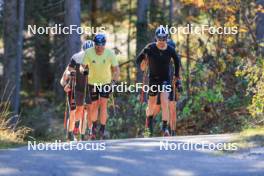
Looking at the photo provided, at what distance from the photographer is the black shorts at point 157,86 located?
15.1 meters

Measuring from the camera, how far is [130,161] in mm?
10172

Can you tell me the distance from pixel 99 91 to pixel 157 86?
119 centimetres

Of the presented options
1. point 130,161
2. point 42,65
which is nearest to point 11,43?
point 42,65

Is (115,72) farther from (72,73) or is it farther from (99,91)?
(72,73)

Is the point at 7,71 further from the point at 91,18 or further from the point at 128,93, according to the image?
the point at 91,18

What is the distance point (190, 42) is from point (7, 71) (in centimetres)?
672

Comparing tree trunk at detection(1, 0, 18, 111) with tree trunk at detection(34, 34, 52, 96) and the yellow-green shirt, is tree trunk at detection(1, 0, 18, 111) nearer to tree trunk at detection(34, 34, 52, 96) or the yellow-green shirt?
tree trunk at detection(34, 34, 52, 96)

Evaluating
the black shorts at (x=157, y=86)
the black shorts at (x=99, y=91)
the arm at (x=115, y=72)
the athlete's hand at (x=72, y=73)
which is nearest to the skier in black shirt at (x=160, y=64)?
the black shorts at (x=157, y=86)

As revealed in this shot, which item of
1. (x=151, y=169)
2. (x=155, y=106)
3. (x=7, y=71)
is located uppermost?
(x=7, y=71)

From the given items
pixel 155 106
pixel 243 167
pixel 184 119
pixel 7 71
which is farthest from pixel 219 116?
pixel 243 167

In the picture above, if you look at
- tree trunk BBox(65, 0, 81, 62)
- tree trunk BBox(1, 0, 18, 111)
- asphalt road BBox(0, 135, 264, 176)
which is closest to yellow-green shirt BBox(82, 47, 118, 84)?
asphalt road BBox(0, 135, 264, 176)

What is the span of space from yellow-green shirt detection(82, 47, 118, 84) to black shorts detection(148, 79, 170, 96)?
86 cm

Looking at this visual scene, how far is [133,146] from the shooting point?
1153 cm

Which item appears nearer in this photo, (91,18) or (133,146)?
(133,146)
